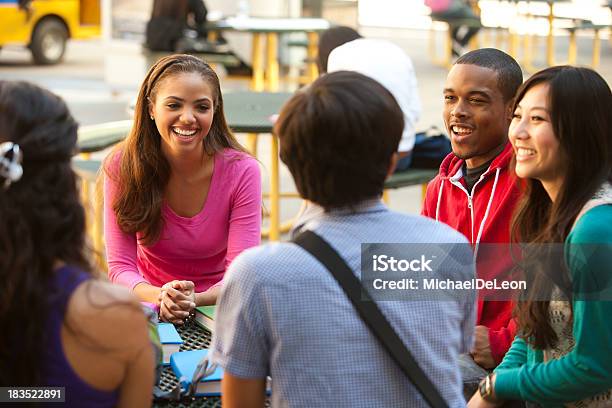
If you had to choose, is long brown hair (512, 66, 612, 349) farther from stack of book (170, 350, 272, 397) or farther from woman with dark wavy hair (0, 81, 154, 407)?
woman with dark wavy hair (0, 81, 154, 407)

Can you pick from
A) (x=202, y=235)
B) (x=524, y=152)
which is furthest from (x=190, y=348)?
(x=524, y=152)

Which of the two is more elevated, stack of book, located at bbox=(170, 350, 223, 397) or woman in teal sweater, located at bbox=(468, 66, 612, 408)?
woman in teal sweater, located at bbox=(468, 66, 612, 408)

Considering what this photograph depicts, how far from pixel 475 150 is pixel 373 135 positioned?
1113 millimetres

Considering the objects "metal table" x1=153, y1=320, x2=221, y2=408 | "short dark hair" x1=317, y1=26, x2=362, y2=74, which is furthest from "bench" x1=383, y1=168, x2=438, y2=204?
"metal table" x1=153, y1=320, x2=221, y2=408

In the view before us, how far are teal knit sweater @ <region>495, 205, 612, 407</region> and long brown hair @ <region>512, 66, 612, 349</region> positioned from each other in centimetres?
6

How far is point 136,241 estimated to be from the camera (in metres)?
3.15

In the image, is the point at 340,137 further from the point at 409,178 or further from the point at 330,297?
the point at 409,178

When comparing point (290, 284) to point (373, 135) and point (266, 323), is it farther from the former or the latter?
point (373, 135)

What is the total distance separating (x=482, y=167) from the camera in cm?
280

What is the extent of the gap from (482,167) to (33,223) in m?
1.46

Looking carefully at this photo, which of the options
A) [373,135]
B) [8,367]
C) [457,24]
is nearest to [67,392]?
[8,367]

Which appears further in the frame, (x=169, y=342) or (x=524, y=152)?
(x=169, y=342)

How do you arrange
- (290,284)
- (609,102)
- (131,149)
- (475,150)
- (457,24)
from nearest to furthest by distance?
(290,284)
(609,102)
(475,150)
(131,149)
(457,24)

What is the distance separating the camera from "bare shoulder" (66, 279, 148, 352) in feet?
5.51
